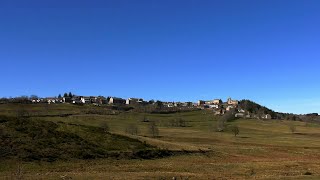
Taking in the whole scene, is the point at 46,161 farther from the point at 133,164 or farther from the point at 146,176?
the point at 146,176

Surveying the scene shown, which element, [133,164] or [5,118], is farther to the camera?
[5,118]

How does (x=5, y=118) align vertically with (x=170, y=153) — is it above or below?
above

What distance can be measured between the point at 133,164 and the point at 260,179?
52.8ft

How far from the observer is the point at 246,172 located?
41.7 metres

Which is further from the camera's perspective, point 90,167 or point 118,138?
point 118,138

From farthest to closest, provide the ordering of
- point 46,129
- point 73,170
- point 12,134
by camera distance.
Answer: point 46,129 → point 12,134 → point 73,170

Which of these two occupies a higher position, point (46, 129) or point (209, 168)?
point (46, 129)

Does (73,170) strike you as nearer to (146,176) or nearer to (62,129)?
(146,176)

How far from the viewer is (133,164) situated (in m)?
45.7

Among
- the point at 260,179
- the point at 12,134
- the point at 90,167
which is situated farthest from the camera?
the point at 12,134

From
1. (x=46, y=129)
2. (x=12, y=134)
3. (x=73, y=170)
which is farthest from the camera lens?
(x=46, y=129)

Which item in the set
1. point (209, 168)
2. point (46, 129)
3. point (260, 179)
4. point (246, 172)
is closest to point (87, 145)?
point (46, 129)

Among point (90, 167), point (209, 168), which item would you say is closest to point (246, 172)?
point (209, 168)

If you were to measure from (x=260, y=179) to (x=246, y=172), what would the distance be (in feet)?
24.7
